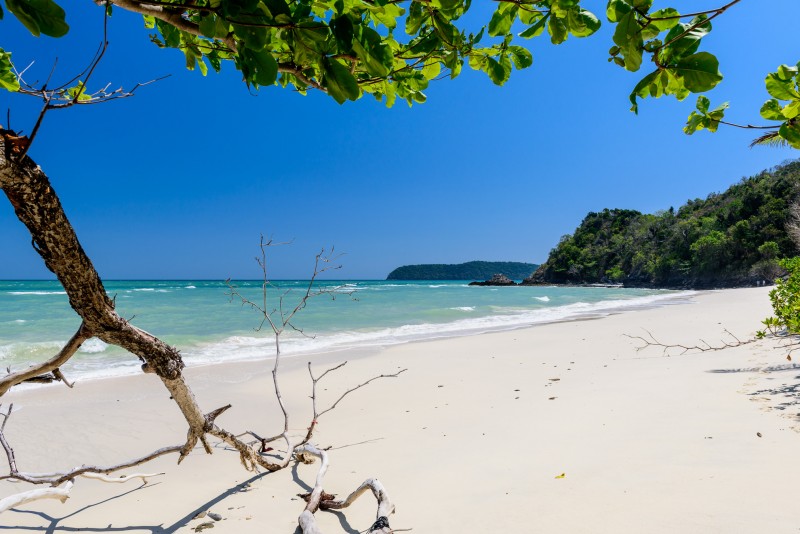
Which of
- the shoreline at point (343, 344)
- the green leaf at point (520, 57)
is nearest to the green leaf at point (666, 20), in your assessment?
the green leaf at point (520, 57)

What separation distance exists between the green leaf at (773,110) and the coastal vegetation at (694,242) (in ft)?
131

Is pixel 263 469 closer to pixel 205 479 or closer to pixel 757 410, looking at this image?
pixel 205 479

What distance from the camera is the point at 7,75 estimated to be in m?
1.39

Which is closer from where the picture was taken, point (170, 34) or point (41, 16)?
point (41, 16)

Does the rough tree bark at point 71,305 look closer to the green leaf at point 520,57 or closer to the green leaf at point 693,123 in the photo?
the green leaf at point 520,57

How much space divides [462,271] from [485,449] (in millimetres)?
153961

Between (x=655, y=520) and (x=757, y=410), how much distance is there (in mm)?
2147

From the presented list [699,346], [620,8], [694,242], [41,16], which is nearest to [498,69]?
[620,8]

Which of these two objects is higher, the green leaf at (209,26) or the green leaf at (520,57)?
the green leaf at (520,57)

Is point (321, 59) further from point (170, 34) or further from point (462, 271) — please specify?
point (462, 271)

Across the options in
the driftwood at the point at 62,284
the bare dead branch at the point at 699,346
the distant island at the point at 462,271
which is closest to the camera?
the driftwood at the point at 62,284

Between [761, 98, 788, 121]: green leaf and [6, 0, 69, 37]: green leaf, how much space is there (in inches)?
73.4

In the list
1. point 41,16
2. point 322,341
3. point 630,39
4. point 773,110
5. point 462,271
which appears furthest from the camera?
point 462,271

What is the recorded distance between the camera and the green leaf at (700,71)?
2.77 feet
